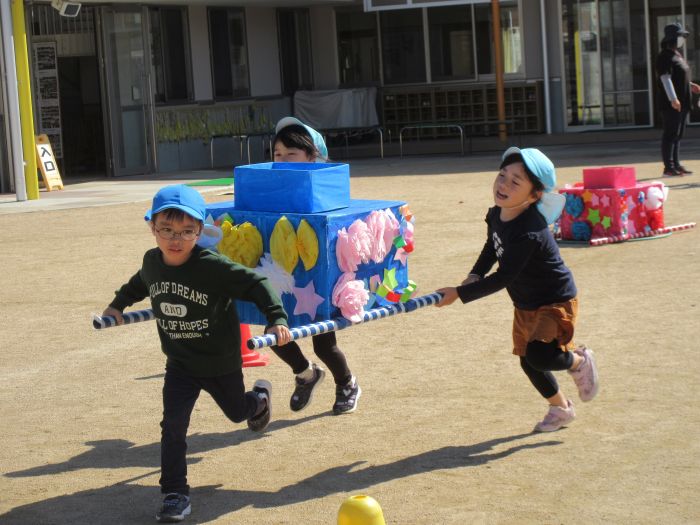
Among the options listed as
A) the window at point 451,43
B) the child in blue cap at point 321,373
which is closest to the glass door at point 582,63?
the window at point 451,43

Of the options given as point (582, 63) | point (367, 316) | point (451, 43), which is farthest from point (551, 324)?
point (451, 43)

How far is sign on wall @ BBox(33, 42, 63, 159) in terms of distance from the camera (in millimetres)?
22797

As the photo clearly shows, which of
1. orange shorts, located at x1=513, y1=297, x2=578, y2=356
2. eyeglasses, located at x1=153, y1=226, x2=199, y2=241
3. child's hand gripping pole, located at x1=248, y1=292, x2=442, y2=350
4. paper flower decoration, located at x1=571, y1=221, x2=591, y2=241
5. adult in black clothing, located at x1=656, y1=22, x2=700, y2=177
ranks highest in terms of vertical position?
adult in black clothing, located at x1=656, y1=22, x2=700, y2=177

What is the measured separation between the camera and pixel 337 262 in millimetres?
5582

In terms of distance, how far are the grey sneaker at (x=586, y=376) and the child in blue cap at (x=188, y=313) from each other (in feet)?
5.07

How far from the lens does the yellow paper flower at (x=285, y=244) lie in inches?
219

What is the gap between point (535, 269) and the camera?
216 inches

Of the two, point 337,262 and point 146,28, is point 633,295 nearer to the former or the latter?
point 337,262

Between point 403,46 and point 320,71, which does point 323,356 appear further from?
point 320,71

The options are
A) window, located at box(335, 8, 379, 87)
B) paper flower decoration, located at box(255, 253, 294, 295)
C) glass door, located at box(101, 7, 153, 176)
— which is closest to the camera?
paper flower decoration, located at box(255, 253, 294, 295)

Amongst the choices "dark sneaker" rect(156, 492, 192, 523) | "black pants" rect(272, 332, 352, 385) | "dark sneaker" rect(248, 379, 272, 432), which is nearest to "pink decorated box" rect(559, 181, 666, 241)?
"black pants" rect(272, 332, 352, 385)

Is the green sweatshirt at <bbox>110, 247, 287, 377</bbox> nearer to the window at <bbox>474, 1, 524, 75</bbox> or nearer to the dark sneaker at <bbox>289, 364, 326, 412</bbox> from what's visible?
the dark sneaker at <bbox>289, 364, 326, 412</bbox>

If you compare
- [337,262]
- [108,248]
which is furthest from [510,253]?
[108,248]

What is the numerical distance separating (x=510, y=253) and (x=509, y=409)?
103cm
